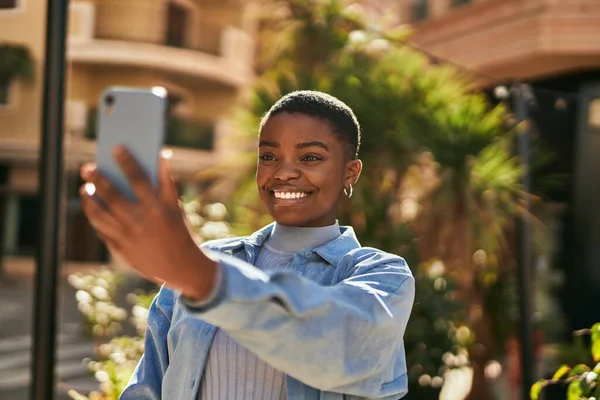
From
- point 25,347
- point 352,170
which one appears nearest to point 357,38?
point 352,170

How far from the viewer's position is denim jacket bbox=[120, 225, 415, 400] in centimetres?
107

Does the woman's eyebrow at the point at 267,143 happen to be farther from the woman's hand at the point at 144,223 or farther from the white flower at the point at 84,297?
the white flower at the point at 84,297

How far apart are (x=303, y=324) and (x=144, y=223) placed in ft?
1.00

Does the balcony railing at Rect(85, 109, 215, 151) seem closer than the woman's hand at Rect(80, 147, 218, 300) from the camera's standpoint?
No

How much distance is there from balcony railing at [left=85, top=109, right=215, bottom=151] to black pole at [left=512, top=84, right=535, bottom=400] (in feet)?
50.5

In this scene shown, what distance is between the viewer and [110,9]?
19.3 m

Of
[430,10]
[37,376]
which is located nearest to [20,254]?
[430,10]

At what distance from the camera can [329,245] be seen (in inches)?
60.0

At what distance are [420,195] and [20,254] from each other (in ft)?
51.6

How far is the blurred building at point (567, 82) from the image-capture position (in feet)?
30.1

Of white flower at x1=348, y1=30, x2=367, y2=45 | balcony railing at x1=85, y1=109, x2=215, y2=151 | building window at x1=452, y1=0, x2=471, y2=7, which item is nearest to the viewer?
white flower at x1=348, y1=30, x2=367, y2=45

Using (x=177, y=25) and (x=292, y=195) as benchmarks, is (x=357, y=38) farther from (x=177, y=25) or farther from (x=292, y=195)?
(x=177, y=25)

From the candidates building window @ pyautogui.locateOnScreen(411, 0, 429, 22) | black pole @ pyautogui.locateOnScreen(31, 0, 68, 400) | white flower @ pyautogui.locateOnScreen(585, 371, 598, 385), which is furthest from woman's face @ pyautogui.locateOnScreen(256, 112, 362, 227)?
building window @ pyautogui.locateOnScreen(411, 0, 429, 22)

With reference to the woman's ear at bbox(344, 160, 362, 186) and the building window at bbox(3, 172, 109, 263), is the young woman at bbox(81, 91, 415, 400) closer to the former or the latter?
the woman's ear at bbox(344, 160, 362, 186)
